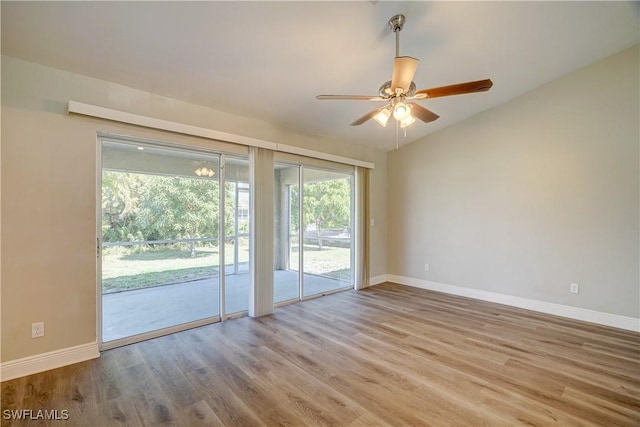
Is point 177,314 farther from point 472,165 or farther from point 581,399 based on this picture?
point 472,165

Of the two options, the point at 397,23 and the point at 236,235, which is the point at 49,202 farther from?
the point at 397,23

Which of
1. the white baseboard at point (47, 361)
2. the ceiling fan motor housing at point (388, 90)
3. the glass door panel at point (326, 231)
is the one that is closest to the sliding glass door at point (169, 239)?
the white baseboard at point (47, 361)

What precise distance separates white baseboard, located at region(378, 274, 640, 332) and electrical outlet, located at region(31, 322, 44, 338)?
5139mm

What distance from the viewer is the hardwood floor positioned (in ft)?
6.40

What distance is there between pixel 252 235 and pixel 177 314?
53.2 inches

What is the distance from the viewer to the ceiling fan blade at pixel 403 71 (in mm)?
2012

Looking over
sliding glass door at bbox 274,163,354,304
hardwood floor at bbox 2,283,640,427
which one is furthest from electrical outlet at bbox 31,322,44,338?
sliding glass door at bbox 274,163,354,304

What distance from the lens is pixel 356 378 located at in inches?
93.9

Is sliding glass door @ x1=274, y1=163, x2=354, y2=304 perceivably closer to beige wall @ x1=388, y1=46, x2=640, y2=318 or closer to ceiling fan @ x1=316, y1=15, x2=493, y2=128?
beige wall @ x1=388, y1=46, x2=640, y2=318

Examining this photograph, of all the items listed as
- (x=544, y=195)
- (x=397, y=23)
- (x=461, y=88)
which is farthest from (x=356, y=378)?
(x=544, y=195)

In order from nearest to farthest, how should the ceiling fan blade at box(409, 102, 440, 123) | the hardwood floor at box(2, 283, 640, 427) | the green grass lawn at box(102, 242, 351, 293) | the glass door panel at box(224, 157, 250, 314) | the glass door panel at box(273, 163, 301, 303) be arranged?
the hardwood floor at box(2, 283, 640, 427), the ceiling fan blade at box(409, 102, 440, 123), the green grass lawn at box(102, 242, 351, 293), the glass door panel at box(224, 157, 250, 314), the glass door panel at box(273, 163, 301, 303)

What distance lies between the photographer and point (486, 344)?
3014 millimetres

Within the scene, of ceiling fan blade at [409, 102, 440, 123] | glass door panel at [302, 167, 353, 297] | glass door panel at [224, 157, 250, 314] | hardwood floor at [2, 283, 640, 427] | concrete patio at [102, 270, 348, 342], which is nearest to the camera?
hardwood floor at [2, 283, 640, 427]

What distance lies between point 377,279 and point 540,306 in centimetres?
256
